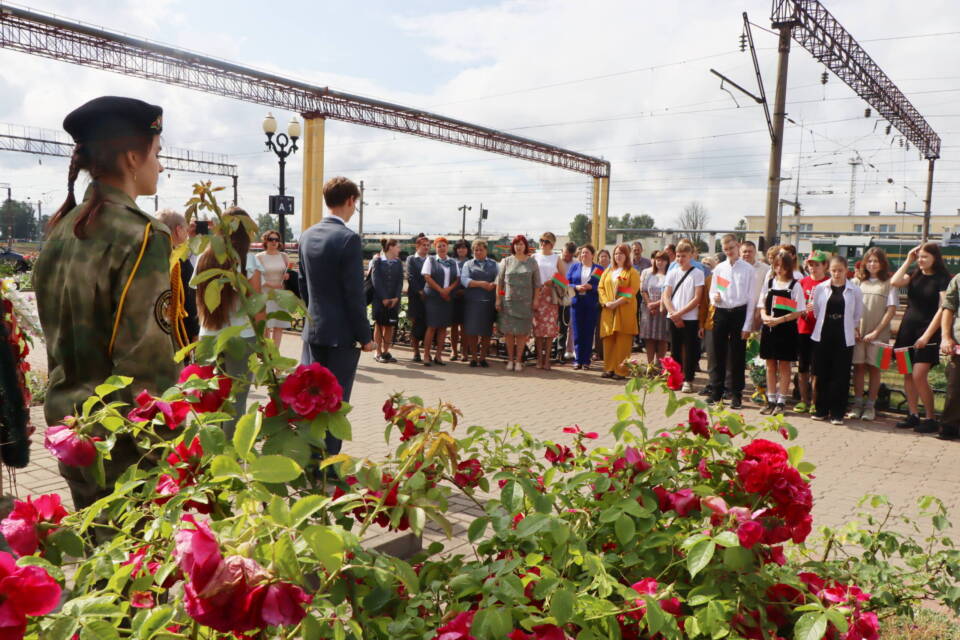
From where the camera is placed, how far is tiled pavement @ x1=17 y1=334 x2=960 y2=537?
5191mm

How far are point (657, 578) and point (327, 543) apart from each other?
964 millimetres

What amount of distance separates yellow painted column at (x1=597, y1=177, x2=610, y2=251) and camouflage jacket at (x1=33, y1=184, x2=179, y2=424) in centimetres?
3726

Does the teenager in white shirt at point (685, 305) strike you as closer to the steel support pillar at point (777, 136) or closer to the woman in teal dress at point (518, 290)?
the woman in teal dress at point (518, 290)

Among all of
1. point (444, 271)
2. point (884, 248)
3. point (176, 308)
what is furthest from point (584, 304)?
point (884, 248)

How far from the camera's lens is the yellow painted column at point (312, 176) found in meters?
21.0

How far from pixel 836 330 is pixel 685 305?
1862 mm

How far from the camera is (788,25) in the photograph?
13578 millimetres

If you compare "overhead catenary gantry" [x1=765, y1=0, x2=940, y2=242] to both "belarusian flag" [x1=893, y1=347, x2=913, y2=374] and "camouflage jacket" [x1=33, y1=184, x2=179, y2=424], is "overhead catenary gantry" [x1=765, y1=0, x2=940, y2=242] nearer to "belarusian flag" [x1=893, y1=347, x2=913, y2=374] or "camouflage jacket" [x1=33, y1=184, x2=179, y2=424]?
"belarusian flag" [x1=893, y1=347, x2=913, y2=374]

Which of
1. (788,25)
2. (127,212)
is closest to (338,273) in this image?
(127,212)

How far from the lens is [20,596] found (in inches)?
33.7

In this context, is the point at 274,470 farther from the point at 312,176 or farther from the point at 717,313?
the point at 312,176

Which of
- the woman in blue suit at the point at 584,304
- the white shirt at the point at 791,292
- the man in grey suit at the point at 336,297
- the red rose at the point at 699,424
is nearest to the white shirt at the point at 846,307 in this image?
the white shirt at the point at 791,292

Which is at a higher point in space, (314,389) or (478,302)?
(314,389)

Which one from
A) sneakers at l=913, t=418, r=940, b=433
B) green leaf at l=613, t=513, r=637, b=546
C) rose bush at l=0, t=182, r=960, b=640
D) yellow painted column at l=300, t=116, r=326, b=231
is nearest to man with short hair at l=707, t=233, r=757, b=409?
sneakers at l=913, t=418, r=940, b=433
